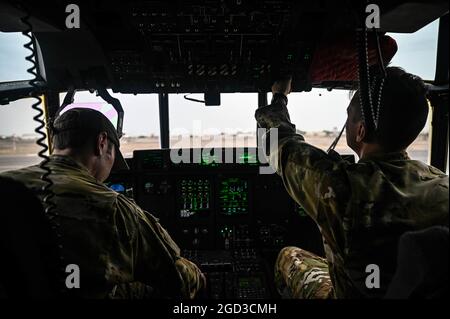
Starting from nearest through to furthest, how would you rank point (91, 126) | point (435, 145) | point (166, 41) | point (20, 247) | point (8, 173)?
1. point (20, 247)
2. point (8, 173)
3. point (91, 126)
4. point (166, 41)
5. point (435, 145)

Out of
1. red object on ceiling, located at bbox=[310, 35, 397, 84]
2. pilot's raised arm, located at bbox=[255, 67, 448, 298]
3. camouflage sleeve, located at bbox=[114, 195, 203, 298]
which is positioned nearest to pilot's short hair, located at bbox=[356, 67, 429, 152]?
pilot's raised arm, located at bbox=[255, 67, 448, 298]

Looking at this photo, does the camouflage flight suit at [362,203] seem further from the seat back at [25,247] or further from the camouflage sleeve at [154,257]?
the seat back at [25,247]

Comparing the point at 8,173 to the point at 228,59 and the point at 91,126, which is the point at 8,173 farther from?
the point at 228,59

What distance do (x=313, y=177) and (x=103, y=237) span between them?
70 cm

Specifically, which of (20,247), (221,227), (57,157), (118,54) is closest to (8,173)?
(57,157)

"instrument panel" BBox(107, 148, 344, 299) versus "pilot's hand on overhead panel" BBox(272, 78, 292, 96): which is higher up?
"pilot's hand on overhead panel" BBox(272, 78, 292, 96)

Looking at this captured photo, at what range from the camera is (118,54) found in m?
1.43

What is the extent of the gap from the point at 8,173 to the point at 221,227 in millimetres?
1373

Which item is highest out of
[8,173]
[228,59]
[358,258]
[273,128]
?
[228,59]

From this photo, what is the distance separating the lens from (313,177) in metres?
1.07

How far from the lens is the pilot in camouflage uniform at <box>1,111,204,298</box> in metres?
1.04

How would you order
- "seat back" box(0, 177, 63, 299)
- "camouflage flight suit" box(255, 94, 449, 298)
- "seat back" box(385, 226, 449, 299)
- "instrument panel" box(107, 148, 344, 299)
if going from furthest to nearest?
"instrument panel" box(107, 148, 344, 299) → "camouflage flight suit" box(255, 94, 449, 298) → "seat back" box(0, 177, 63, 299) → "seat back" box(385, 226, 449, 299)

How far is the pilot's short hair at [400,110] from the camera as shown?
3.36ft

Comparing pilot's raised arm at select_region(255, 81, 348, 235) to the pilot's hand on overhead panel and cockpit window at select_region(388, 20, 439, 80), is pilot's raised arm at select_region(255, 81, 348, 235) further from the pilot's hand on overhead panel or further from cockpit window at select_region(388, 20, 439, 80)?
cockpit window at select_region(388, 20, 439, 80)
